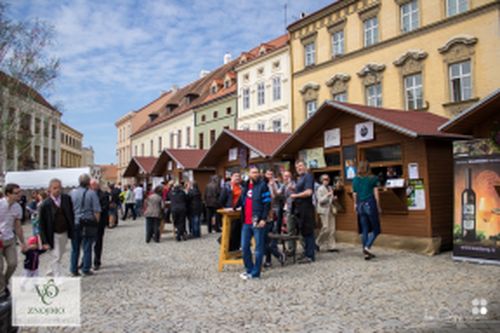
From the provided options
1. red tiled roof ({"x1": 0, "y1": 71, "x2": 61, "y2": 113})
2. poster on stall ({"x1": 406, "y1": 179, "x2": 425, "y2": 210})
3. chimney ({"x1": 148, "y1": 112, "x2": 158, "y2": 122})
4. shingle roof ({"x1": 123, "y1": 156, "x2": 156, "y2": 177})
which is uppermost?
chimney ({"x1": 148, "y1": 112, "x2": 158, "y2": 122})

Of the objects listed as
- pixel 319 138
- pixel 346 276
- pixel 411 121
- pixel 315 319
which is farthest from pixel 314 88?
pixel 315 319

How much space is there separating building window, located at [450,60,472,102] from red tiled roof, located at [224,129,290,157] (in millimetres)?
7598

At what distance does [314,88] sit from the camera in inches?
993

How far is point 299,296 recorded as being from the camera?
6156 mm

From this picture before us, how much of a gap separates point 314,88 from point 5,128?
17.4 m

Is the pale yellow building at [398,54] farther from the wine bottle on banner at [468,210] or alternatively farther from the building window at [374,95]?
the wine bottle on banner at [468,210]

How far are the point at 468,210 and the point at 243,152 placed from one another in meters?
10.2

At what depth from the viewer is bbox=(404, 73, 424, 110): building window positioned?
19594mm

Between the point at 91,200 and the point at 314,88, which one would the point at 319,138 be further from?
the point at 314,88

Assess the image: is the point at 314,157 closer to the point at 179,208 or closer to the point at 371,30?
the point at 179,208

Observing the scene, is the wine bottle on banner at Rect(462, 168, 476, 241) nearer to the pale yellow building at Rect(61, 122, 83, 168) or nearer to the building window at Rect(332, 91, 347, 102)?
the building window at Rect(332, 91, 347, 102)

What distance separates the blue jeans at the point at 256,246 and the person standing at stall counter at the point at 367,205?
2.58m

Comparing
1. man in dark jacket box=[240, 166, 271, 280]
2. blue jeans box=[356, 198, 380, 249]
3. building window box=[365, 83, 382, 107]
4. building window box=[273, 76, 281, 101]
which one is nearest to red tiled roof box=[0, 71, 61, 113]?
building window box=[273, 76, 281, 101]

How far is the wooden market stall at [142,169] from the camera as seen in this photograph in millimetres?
28177
